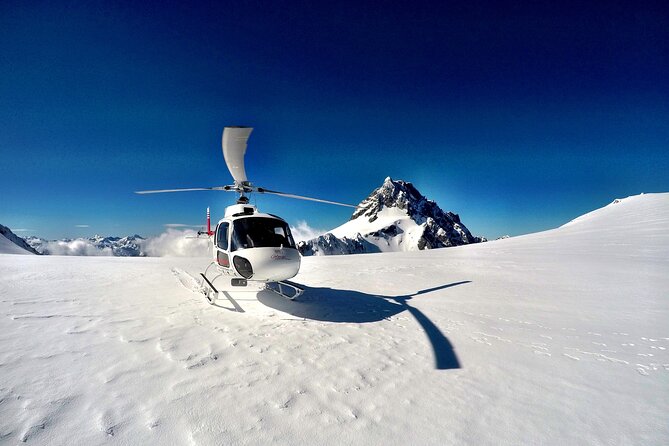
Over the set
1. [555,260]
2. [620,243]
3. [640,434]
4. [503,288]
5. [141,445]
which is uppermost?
[620,243]

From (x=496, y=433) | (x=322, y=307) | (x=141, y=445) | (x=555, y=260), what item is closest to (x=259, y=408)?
(x=141, y=445)

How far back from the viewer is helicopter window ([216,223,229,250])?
26.9 feet

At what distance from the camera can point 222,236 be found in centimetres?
851

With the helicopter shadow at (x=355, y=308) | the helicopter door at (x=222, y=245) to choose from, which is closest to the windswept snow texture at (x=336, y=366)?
the helicopter shadow at (x=355, y=308)

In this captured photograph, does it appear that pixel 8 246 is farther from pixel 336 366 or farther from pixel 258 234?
pixel 336 366

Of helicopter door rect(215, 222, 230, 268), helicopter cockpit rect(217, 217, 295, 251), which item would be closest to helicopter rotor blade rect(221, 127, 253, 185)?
helicopter door rect(215, 222, 230, 268)

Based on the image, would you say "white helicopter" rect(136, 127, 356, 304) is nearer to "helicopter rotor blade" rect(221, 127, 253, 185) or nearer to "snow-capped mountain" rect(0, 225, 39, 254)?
"helicopter rotor blade" rect(221, 127, 253, 185)

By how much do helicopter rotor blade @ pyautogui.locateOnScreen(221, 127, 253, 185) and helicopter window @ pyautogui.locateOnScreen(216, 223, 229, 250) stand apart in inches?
64.7

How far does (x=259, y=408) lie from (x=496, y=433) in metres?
2.42

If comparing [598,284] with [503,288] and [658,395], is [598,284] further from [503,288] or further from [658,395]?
[658,395]

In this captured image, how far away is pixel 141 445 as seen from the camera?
2.62 metres

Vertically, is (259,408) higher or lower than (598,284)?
lower

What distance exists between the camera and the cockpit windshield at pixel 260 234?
7492mm

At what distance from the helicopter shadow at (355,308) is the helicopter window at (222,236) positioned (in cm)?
179
